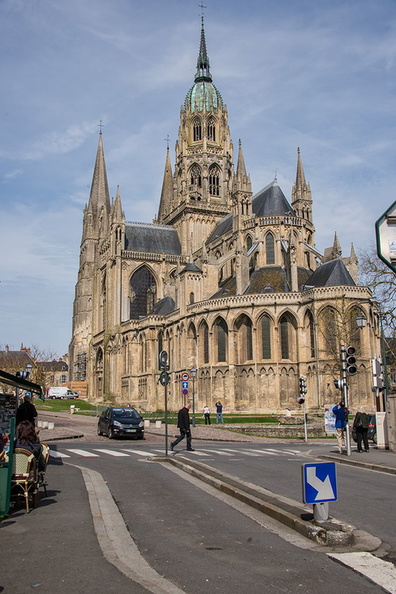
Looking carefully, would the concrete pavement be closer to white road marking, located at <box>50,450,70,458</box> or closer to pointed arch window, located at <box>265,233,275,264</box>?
white road marking, located at <box>50,450,70,458</box>

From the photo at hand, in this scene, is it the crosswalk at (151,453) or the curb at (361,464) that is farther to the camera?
the crosswalk at (151,453)

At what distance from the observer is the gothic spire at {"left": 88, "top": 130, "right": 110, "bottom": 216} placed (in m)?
95.8

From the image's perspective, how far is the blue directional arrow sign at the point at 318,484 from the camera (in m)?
7.33

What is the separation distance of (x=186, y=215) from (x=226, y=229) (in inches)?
357

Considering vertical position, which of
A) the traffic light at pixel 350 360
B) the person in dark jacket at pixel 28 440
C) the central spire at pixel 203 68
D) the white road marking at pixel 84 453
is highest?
the central spire at pixel 203 68

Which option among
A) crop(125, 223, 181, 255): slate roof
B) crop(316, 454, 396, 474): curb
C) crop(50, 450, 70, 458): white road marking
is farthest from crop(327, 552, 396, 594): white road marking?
crop(125, 223, 181, 255): slate roof

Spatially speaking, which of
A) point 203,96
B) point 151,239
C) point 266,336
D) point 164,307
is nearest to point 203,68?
point 203,96

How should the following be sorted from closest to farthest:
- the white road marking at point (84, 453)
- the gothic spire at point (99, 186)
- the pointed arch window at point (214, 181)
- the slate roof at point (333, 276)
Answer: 1. the white road marking at point (84, 453)
2. the slate roof at point (333, 276)
3. the pointed arch window at point (214, 181)
4. the gothic spire at point (99, 186)

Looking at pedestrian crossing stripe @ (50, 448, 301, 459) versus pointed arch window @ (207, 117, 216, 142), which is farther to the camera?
pointed arch window @ (207, 117, 216, 142)

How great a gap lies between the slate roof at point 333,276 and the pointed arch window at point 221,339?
7814 mm

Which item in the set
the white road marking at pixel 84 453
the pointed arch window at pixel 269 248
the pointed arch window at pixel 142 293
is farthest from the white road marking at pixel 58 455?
→ the pointed arch window at pixel 142 293

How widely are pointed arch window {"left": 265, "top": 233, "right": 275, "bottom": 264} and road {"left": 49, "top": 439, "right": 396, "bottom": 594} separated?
130ft

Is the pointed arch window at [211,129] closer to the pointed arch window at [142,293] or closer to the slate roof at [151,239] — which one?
the slate roof at [151,239]

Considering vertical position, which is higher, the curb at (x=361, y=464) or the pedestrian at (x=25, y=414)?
the pedestrian at (x=25, y=414)
